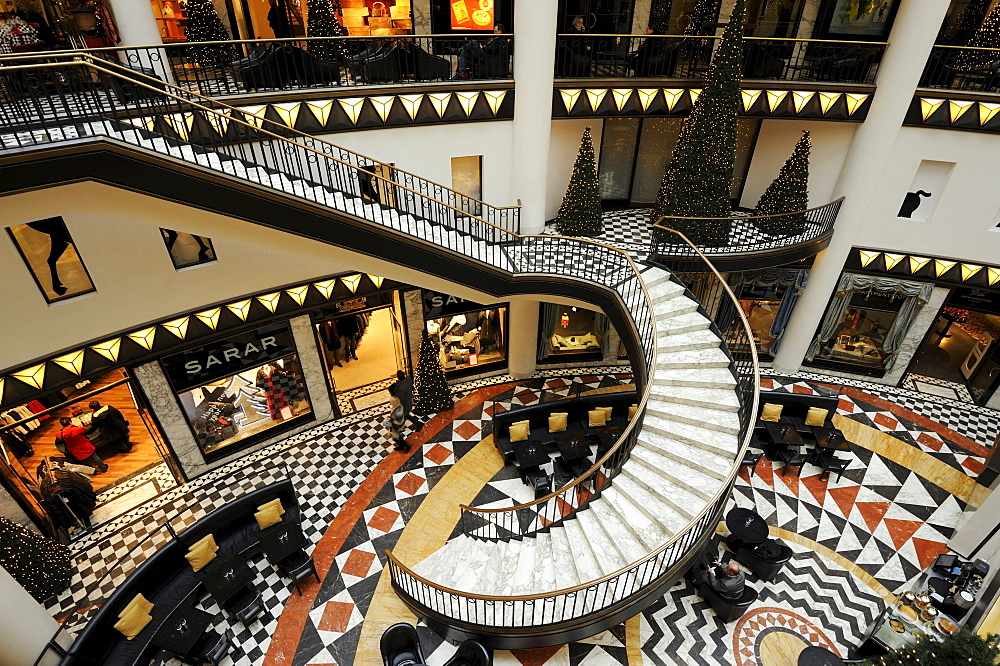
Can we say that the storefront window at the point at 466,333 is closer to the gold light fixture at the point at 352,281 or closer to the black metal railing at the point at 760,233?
the gold light fixture at the point at 352,281

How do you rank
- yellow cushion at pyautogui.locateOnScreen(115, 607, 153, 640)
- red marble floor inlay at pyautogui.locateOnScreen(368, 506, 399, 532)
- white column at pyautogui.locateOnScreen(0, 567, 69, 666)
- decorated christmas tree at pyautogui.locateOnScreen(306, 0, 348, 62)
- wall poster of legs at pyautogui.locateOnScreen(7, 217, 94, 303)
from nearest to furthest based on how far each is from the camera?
white column at pyautogui.locateOnScreen(0, 567, 69, 666) < yellow cushion at pyautogui.locateOnScreen(115, 607, 153, 640) < wall poster of legs at pyautogui.locateOnScreen(7, 217, 94, 303) < decorated christmas tree at pyautogui.locateOnScreen(306, 0, 348, 62) < red marble floor inlay at pyautogui.locateOnScreen(368, 506, 399, 532)

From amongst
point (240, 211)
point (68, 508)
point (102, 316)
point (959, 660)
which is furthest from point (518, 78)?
point (68, 508)

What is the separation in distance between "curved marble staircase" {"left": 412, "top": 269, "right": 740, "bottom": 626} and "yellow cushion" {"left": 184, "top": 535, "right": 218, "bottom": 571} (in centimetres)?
314

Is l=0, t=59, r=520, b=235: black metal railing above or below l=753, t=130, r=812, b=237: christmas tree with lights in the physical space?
above

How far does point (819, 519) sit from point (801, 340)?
16.6 ft

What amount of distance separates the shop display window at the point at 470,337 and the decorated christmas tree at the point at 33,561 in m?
7.55

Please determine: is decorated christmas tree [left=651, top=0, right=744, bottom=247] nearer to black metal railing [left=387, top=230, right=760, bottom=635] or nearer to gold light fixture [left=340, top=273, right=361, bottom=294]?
black metal railing [left=387, top=230, right=760, bottom=635]

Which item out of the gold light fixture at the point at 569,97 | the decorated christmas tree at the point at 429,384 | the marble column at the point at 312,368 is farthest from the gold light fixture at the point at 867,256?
the marble column at the point at 312,368

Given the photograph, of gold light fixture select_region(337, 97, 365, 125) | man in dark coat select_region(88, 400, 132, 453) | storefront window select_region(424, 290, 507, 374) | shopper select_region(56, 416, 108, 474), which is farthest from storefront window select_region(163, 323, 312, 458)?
gold light fixture select_region(337, 97, 365, 125)

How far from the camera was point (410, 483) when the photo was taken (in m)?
9.58

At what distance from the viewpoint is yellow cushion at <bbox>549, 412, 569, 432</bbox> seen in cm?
1002

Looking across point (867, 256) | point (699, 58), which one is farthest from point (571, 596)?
point (699, 58)

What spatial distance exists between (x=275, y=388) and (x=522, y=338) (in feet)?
18.5

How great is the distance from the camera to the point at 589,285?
9164mm
